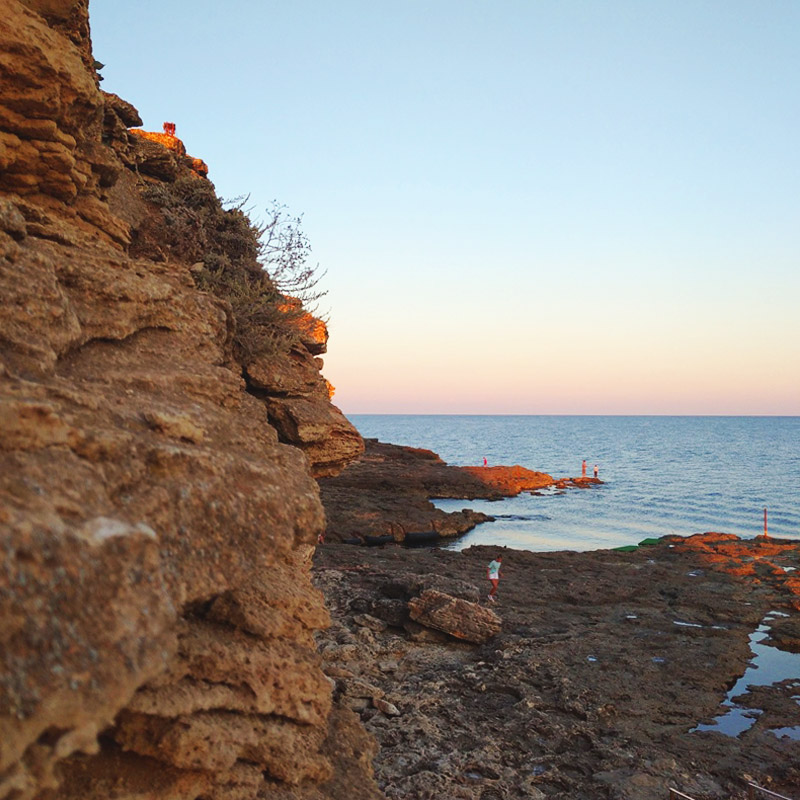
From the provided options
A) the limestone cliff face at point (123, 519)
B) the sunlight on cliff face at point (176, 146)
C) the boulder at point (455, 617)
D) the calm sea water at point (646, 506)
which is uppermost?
the sunlight on cliff face at point (176, 146)

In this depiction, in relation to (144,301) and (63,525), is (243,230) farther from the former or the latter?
(63,525)

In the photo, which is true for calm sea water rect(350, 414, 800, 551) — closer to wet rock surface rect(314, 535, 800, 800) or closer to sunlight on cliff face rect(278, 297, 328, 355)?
wet rock surface rect(314, 535, 800, 800)

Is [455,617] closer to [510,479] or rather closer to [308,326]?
[308,326]

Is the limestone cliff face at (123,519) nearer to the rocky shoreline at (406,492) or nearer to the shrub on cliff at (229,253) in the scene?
the shrub on cliff at (229,253)

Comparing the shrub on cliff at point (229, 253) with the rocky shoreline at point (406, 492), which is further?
the rocky shoreline at point (406, 492)

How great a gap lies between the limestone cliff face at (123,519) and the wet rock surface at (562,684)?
350cm

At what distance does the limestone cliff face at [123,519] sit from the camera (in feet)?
11.5

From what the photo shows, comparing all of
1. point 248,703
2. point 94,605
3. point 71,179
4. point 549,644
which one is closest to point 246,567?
point 248,703

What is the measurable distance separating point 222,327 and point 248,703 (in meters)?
4.69

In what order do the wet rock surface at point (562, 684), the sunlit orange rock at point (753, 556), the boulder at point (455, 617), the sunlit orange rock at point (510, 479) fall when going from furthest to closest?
1. the sunlit orange rock at point (510, 479)
2. the sunlit orange rock at point (753, 556)
3. the boulder at point (455, 617)
4. the wet rock surface at point (562, 684)

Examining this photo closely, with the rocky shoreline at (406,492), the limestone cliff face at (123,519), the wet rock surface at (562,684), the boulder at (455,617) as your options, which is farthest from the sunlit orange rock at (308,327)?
the rocky shoreline at (406,492)

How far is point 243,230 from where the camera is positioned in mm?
13312

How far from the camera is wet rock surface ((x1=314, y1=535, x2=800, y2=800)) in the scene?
11219 mm

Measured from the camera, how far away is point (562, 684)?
48.1 feet
